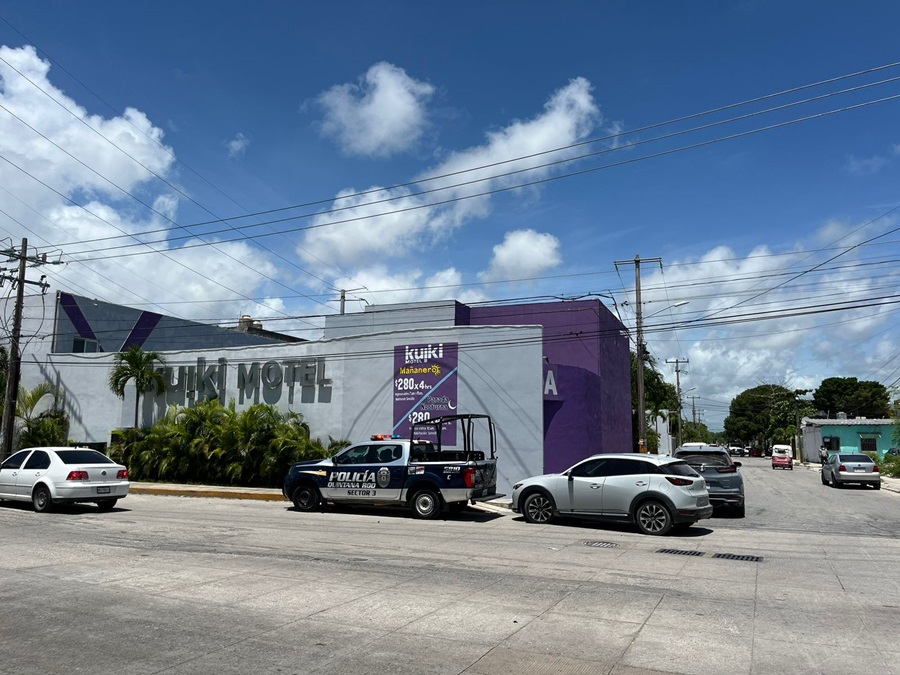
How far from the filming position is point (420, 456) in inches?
650

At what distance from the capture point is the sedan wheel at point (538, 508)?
15.3 metres

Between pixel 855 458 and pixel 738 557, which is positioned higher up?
pixel 855 458

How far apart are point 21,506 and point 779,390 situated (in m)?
110

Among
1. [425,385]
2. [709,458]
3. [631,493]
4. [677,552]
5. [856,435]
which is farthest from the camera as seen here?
[856,435]

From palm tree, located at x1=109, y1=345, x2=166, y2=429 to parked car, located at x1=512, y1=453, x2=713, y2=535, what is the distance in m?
19.4

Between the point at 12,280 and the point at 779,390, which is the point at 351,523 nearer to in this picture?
the point at 12,280

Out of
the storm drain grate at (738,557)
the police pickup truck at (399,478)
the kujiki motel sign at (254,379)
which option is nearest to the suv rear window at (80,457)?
the police pickup truck at (399,478)

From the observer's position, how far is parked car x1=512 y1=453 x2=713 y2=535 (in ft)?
44.4

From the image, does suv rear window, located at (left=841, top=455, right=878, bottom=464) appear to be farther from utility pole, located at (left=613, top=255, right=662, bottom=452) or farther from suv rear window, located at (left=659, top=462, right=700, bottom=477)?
suv rear window, located at (left=659, top=462, right=700, bottom=477)

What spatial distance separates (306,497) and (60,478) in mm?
5625

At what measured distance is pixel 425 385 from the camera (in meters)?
23.9

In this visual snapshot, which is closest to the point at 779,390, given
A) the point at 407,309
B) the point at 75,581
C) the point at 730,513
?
the point at 407,309

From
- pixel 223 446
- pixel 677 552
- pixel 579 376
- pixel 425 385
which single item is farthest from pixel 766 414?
pixel 677 552

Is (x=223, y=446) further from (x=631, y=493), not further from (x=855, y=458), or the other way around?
(x=855, y=458)
